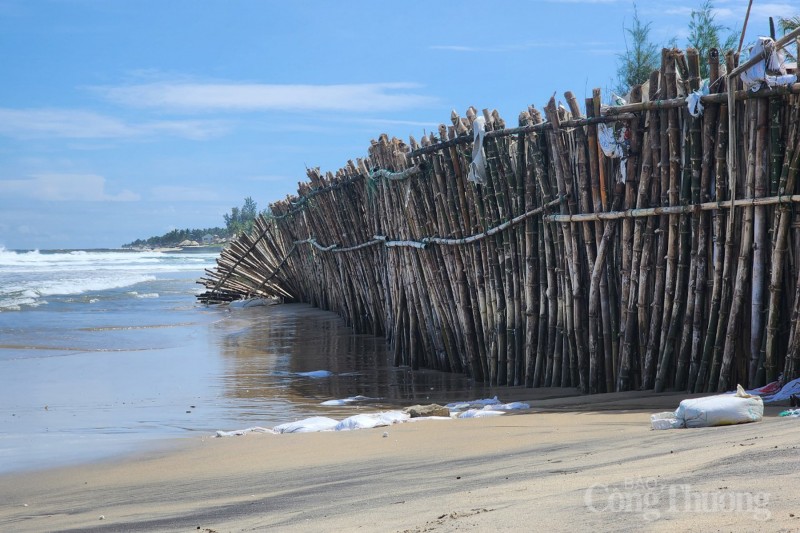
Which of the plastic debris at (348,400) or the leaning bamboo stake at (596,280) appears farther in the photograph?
the plastic debris at (348,400)

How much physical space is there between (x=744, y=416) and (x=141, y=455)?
162 inches

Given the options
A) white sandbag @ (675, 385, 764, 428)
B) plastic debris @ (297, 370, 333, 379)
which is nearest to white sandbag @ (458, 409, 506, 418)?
white sandbag @ (675, 385, 764, 428)

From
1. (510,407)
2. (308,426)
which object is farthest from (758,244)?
(308,426)

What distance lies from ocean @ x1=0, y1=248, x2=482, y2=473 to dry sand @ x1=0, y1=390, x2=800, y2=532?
938mm

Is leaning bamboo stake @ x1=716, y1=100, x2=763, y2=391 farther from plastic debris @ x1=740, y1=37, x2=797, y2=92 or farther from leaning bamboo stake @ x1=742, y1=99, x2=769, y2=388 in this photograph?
plastic debris @ x1=740, y1=37, x2=797, y2=92

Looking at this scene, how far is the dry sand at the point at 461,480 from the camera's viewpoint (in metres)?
2.94

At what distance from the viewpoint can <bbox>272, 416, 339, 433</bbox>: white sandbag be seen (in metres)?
6.71

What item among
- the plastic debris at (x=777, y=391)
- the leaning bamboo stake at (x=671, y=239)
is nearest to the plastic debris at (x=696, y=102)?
the leaning bamboo stake at (x=671, y=239)

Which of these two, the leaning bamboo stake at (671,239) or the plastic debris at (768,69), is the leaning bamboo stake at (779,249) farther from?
the leaning bamboo stake at (671,239)

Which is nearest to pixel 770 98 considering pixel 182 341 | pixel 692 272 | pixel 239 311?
pixel 692 272

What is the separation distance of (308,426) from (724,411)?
3240 millimetres

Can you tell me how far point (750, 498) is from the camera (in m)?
2.82

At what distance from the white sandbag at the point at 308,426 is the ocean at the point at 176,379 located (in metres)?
0.52

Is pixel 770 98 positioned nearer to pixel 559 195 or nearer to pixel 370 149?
pixel 559 195
